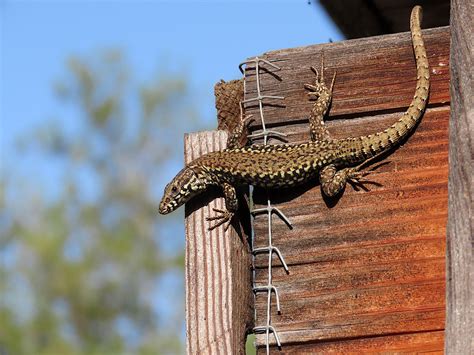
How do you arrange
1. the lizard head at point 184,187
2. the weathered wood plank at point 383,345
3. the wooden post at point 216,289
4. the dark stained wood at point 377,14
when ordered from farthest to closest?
the dark stained wood at point 377,14 → the lizard head at point 184,187 → the wooden post at point 216,289 → the weathered wood plank at point 383,345

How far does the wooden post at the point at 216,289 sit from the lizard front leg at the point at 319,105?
55 centimetres

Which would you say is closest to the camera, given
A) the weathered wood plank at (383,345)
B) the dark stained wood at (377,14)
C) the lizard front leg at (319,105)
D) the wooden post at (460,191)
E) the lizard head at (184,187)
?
the wooden post at (460,191)

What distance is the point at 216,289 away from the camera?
395 centimetres

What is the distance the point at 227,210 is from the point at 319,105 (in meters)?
0.61

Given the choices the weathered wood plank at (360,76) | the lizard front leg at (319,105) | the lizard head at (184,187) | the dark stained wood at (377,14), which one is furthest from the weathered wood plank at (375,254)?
the dark stained wood at (377,14)

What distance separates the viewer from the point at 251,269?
4.11 m

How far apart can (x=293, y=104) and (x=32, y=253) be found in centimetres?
2587

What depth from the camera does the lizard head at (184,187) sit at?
14.3 ft

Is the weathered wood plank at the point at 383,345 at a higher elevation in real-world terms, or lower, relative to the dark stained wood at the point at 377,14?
lower

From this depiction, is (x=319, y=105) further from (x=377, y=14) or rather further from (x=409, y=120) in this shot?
(x=377, y=14)

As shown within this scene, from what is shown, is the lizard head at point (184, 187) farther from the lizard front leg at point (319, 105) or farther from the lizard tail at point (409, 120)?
the lizard tail at point (409, 120)

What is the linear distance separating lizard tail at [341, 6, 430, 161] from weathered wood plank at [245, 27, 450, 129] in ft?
0.17

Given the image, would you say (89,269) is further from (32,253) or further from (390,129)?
(390,129)

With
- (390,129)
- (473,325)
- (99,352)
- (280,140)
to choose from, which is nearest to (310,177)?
(280,140)
